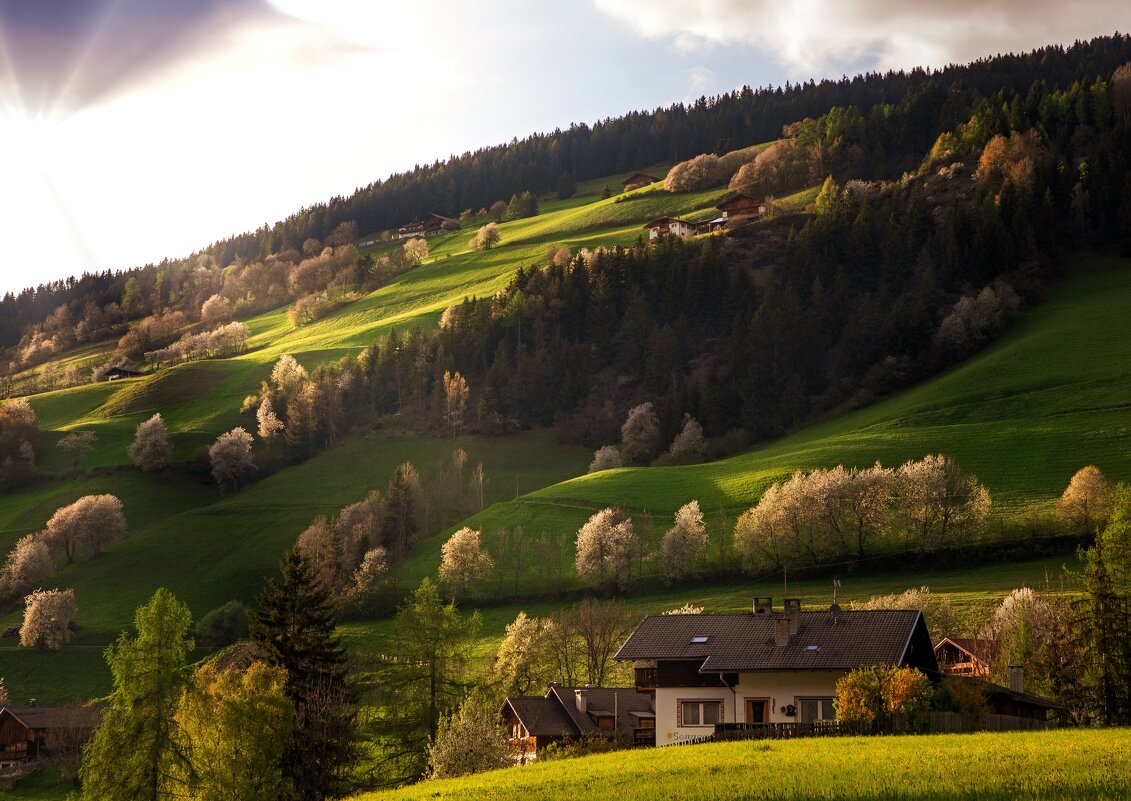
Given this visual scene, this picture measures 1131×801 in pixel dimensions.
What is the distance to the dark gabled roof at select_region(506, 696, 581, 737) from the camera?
66188 mm

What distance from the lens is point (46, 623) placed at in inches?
4510

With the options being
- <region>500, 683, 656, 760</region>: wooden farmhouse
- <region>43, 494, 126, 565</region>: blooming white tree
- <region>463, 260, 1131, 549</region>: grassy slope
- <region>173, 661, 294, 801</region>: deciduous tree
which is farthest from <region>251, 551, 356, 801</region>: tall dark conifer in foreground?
<region>43, 494, 126, 565</region>: blooming white tree

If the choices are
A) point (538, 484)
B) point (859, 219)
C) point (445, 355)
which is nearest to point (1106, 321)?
point (859, 219)

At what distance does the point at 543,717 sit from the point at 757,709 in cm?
1962

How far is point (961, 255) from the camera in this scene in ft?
553

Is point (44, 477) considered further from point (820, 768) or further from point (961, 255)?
point (820, 768)

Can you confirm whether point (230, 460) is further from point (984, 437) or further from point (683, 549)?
point (984, 437)

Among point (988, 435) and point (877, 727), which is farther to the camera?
point (988, 435)

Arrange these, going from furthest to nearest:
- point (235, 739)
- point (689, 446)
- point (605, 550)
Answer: point (689, 446)
point (605, 550)
point (235, 739)

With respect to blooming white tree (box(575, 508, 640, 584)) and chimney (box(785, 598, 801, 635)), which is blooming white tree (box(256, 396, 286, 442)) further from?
chimney (box(785, 598, 801, 635))

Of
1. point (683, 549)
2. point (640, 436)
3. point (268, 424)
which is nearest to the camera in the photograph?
point (683, 549)

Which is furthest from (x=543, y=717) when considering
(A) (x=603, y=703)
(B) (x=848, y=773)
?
(B) (x=848, y=773)

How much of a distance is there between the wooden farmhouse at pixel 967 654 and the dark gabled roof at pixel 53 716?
59729 mm

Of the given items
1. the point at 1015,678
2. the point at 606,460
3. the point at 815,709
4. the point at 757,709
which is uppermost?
the point at 815,709
